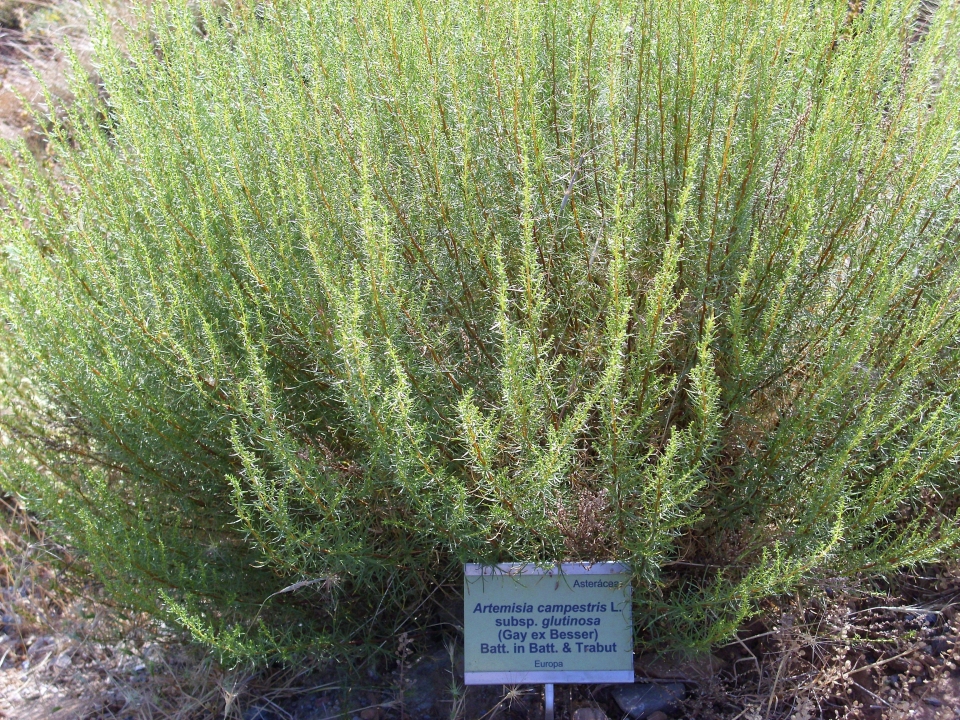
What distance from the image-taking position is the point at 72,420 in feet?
8.16

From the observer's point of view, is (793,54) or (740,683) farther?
(740,683)

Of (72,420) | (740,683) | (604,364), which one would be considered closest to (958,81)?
(604,364)

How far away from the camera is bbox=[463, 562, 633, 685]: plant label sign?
7.00 ft

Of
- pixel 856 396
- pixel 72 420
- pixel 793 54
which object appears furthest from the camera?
pixel 72 420

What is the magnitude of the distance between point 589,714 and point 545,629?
264mm

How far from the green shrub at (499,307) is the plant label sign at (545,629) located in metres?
0.08

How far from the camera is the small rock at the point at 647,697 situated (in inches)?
87.9

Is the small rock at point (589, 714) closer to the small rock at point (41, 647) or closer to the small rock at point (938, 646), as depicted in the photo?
the small rock at point (938, 646)

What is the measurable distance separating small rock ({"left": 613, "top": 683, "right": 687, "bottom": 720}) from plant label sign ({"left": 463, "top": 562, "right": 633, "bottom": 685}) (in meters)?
0.16

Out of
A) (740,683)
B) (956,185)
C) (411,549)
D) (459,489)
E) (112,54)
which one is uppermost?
(112,54)

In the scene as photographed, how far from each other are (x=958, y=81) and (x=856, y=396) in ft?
3.00

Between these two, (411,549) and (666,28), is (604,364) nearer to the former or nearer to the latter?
(411,549)

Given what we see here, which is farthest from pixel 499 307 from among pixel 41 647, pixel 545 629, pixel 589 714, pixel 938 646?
pixel 41 647

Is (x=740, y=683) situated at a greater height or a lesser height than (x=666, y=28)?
lesser
